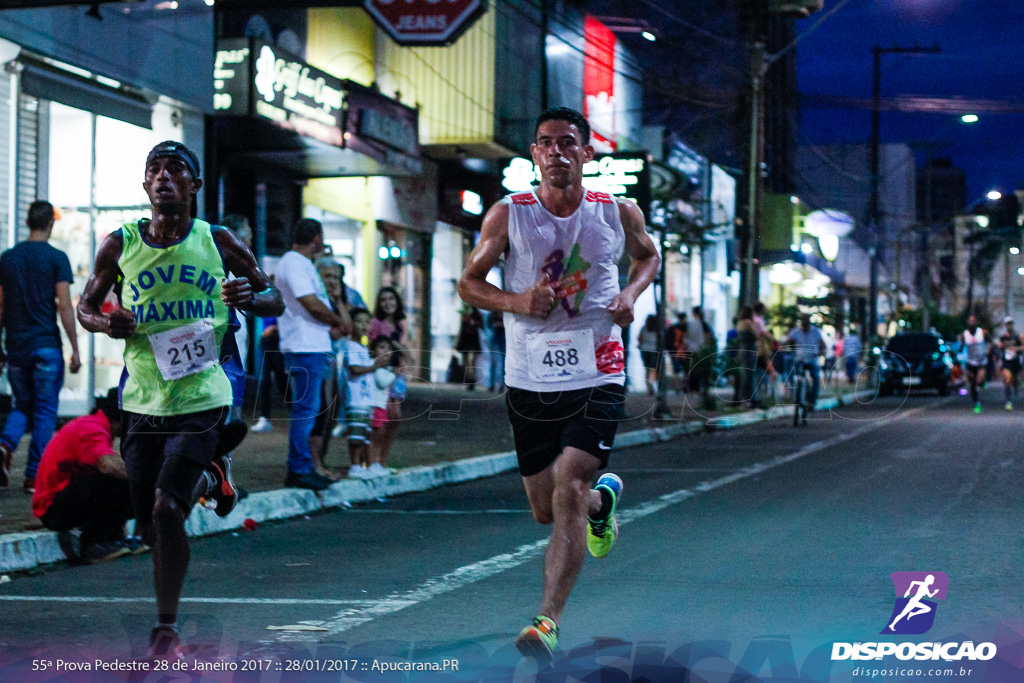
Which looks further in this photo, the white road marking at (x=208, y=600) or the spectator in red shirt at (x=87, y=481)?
the spectator in red shirt at (x=87, y=481)

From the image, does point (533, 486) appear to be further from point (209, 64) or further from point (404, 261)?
point (404, 261)

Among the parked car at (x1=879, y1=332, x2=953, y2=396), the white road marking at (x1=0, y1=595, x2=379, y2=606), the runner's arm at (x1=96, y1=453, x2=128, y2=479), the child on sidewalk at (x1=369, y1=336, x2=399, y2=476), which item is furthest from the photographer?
the parked car at (x1=879, y1=332, x2=953, y2=396)

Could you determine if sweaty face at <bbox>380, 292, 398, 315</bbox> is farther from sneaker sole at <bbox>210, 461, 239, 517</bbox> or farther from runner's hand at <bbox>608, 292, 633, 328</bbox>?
runner's hand at <bbox>608, 292, 633, 328</bbox>

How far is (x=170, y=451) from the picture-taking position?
197 inches

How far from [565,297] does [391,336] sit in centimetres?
745

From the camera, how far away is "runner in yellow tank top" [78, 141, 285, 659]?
16.6ft

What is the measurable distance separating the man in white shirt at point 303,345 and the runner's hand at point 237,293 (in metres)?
4.42

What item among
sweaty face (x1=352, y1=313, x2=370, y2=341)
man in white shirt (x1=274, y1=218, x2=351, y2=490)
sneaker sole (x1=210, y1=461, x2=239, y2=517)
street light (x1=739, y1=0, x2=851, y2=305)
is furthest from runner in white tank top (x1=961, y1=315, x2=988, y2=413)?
sneaker sole (x1=210, y1=461, x2=239, y2=517)

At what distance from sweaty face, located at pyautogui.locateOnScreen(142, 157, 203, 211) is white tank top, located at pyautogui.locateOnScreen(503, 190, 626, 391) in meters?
1.22

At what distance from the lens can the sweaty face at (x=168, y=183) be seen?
5062mm

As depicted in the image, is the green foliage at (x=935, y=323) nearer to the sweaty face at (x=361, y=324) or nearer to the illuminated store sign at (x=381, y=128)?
the illuminated store sign at (x=381, y=128)

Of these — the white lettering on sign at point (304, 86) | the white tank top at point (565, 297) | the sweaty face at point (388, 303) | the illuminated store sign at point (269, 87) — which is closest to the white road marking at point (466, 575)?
the white tank top at point (565, 297)

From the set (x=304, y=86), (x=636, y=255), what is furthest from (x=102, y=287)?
(x=304, y=86)

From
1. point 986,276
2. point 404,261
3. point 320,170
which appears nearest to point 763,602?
point 320,170
